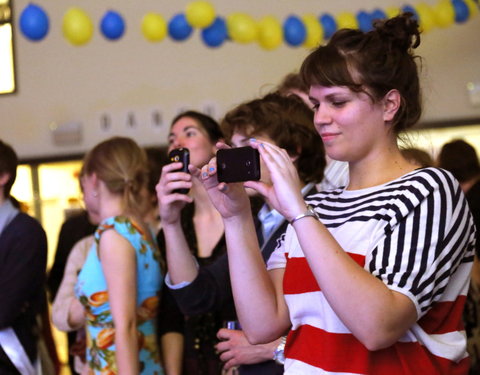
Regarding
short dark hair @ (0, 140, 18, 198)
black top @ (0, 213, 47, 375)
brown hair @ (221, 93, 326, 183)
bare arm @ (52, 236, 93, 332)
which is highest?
brown hair @ (221, 93, 326, 183)

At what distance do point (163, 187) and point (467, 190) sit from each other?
216 centimetres

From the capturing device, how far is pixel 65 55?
746 cm

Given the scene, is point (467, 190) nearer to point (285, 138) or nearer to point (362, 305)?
point (285, 138)

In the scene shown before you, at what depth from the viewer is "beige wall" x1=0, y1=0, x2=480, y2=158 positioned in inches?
265

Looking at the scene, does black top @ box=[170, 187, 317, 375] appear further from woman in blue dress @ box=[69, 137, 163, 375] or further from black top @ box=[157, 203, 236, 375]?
woman in blue dress @ box=[69, 137, 163, 375]

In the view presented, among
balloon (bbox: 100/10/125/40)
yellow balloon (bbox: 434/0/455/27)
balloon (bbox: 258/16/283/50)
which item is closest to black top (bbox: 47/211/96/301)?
balloon (bbox: 100/10/125/40)

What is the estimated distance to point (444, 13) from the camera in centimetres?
543

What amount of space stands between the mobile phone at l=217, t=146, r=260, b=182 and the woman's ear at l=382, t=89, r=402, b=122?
10.4 inches

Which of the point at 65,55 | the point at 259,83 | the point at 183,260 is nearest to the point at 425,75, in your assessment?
the point at 183,260

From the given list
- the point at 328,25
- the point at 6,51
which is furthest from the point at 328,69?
the point at 6,51

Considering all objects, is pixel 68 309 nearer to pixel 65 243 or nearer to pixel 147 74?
pixel 65 243

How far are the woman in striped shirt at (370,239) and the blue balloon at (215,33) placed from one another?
11.3ft

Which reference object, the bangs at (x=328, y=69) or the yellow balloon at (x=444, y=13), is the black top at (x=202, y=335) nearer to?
the bangs at (x=328, y=69)

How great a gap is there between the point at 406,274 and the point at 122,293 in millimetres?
1341
